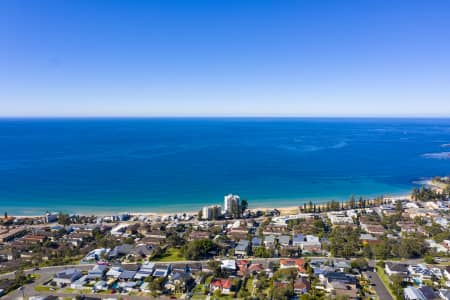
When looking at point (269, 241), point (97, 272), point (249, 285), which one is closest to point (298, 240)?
point (269, 241)

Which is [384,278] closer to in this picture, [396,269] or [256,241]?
[396,269]

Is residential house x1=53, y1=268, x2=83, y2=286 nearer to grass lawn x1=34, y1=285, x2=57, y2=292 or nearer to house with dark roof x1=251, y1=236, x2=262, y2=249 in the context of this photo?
grass lawn x1=34, y1=285, x2=57, y2=292

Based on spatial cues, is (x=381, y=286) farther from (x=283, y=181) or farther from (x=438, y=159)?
(x=438, y=159)

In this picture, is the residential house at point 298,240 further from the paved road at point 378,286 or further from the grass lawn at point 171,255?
the grass lawn at point 171,255

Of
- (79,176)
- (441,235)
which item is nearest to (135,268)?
(441,235)

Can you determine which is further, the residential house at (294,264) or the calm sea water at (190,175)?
the calm sea water at (190,175)

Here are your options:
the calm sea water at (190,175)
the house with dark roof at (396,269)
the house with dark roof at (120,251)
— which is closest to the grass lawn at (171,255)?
the house with dark roof at (120,251)

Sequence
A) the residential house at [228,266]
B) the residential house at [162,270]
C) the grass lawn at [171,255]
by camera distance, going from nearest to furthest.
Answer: the residential house at [162,270] → the residential house at [228,266] → the grass lawn at [171,255]

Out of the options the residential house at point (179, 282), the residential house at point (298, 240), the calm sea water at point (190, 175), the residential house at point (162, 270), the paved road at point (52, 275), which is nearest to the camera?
the paved road at point (52, 275)

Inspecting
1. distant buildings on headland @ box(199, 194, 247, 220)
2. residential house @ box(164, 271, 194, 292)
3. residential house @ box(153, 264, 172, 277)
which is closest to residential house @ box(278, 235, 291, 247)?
distant buildings on headland @ box(199, 194, 247, 220)
